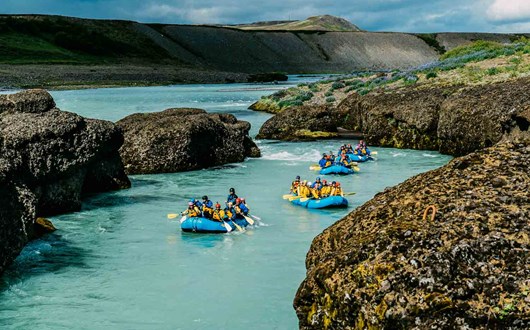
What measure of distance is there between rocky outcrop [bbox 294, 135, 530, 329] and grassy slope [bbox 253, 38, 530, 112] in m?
37.0

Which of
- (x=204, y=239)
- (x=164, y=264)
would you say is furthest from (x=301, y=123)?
(x=164, y=264)

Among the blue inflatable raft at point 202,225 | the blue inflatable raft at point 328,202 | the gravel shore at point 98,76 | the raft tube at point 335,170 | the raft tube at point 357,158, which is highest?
the gravel shore at point 98,76

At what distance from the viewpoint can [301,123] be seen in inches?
1820

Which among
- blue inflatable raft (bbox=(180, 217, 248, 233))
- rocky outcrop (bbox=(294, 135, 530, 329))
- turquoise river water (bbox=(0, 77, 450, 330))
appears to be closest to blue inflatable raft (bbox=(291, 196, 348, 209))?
turquoise river water (bbox=(0, 77, 450, 330))

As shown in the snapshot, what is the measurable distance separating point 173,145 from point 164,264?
15006mm

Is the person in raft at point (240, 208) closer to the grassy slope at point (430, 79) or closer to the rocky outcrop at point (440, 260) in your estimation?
the rocky outcrop at point (440, 260)

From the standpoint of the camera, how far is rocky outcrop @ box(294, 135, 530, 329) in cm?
767

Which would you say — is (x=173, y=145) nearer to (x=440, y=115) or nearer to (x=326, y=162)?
(x=326, y=162)

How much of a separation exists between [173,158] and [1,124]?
390 inches

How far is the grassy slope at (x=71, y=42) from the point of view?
14988 centimetres

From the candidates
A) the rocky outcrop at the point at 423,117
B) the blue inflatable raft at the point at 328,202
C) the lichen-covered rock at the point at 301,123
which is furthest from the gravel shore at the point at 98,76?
the blue inflatable raft at the point at 328,202

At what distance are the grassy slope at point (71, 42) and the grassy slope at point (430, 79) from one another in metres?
90.9

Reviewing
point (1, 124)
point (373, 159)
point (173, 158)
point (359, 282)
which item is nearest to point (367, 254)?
point (359, 282)

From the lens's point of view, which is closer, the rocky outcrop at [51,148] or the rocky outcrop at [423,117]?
the rocky outcrop at [51,148]
